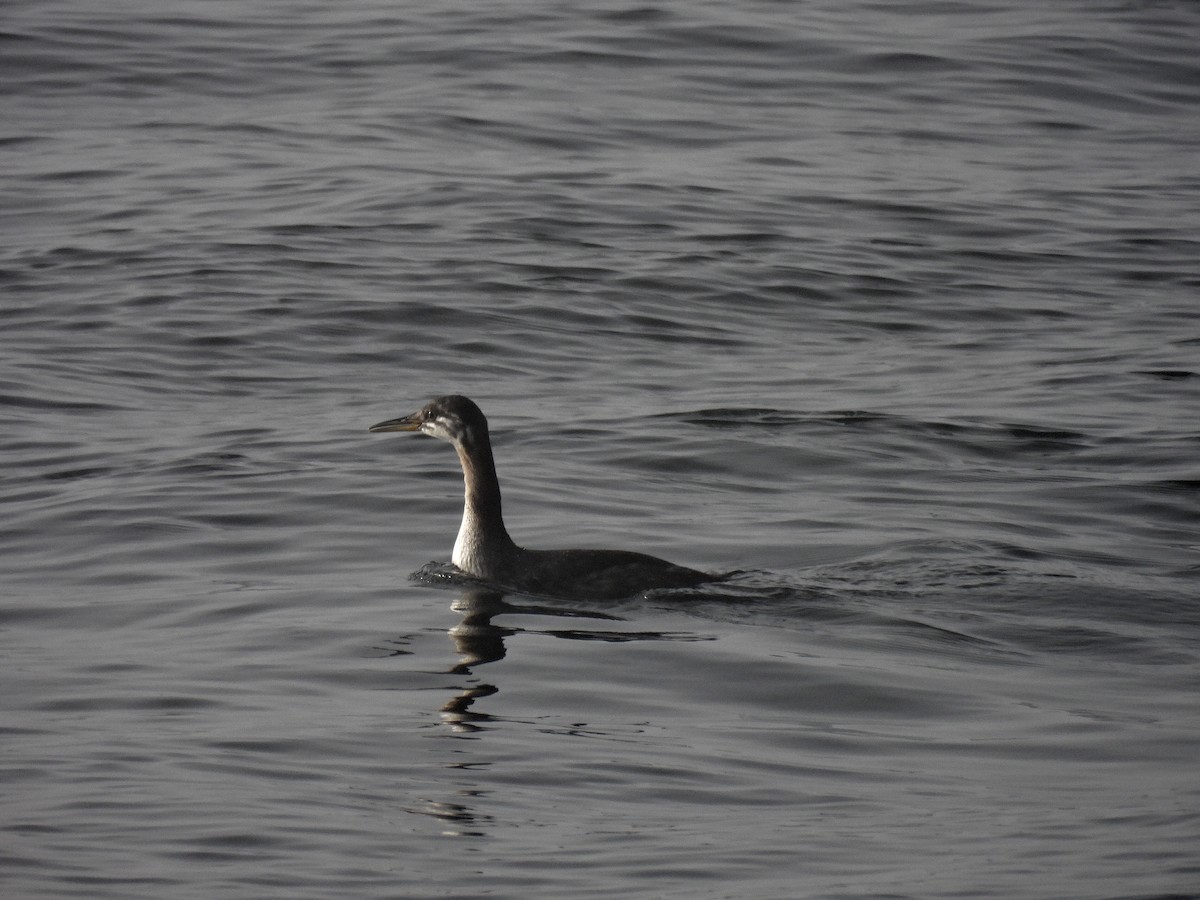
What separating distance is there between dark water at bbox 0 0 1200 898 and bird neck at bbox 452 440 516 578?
36 centimetres

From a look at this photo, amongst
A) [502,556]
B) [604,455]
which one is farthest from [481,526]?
[604,455]

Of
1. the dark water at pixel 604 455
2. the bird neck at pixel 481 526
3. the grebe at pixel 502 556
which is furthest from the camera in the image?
the bird neck at pixel 481 526

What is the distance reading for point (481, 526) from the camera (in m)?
11.4

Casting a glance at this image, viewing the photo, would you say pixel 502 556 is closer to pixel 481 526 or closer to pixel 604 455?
pixel 481 526

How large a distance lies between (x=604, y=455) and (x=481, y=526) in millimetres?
3158

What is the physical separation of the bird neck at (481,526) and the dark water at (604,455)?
0.36 metres

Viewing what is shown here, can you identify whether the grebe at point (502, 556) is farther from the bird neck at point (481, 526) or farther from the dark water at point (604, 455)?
the dark water at point (604, 455)

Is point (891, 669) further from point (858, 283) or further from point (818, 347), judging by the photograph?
point (858, 283)

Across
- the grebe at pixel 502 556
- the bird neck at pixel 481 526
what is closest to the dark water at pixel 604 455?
the grebe at pixel 502 556

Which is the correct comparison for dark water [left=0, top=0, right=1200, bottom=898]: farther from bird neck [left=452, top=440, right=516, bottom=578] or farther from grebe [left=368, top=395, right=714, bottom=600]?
bird neck [left=452, top=440, right=516, bottom=578]

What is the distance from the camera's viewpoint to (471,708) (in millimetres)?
8852

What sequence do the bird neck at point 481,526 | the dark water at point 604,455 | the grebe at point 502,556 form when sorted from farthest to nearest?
1. the bird neck at point 481,526
2. the grebe at point 502,556
3. the dark water at point 604,455

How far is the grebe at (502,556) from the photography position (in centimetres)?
1068

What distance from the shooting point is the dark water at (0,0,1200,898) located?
7410 millimetres
